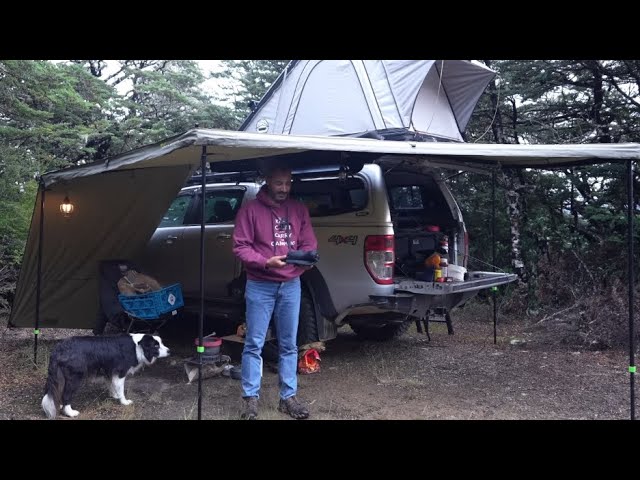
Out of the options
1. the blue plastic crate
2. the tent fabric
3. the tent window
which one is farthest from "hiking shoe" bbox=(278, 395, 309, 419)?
the tent window

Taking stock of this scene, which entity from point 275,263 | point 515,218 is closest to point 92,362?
point 275,263

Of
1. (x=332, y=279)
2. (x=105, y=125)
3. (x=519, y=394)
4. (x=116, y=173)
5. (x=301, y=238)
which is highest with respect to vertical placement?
(x=105, y=125)

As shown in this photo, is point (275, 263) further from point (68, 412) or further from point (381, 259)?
point (68, 412)

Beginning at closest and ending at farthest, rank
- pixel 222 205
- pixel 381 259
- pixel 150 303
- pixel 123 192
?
pixel 381 259 < pixel 150 303 < pixel 123 192 < pixel 222 205

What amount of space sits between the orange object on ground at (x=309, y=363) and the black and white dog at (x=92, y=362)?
1.44 meters

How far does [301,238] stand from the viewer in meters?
4.54

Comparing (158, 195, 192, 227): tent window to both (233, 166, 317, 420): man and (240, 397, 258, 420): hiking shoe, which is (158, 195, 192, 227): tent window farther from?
(240, 397, 258, 420): hiking shoe

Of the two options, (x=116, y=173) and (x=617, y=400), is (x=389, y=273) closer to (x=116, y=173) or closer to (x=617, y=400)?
(x=617, y=400)

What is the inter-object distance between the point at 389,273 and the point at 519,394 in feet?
5.22

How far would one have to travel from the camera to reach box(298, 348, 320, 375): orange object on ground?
5695 millimetres

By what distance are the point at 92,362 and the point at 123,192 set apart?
7.51ft

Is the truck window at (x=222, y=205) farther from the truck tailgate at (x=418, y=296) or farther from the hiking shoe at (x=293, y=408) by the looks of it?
the hiking shoe at (x=293, y=408)

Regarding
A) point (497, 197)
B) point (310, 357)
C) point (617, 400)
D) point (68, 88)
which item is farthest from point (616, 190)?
point (68, 88)

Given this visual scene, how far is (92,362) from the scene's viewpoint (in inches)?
178
